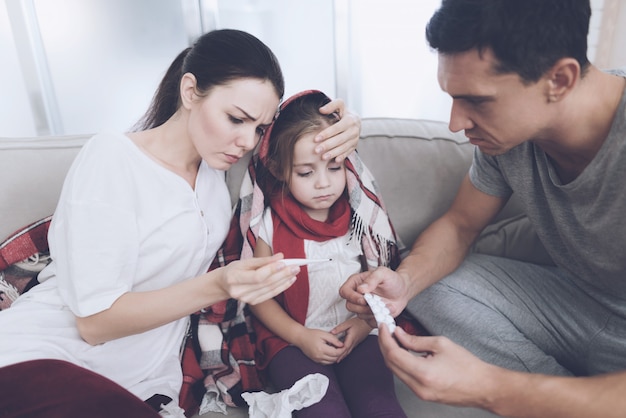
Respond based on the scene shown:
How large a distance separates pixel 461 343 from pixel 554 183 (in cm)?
45

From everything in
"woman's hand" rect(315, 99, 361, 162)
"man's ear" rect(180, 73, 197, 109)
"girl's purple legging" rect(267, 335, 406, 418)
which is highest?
"man's ear" rect(180, 73, 197, 109)

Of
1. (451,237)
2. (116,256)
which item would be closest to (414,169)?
(451,237)

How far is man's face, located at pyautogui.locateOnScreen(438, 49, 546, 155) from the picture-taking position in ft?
3.17

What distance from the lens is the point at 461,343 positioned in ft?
4.01

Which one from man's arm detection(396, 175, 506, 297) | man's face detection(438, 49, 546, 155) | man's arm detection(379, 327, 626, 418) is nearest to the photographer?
man's arm detection(379, 327, 626, 418)

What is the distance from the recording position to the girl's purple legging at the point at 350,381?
1066mm

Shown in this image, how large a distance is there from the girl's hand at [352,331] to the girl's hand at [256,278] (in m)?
0.30

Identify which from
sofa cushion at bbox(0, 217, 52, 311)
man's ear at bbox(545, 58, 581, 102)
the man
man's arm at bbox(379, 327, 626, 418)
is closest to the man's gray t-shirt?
the man

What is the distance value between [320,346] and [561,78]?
791mm

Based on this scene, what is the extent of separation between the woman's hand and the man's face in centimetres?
28

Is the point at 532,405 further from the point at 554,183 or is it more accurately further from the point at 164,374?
the point at 164,374

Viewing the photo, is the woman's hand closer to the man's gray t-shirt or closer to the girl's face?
the girl's face

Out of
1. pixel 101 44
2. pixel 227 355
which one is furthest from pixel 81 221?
pixel 101 44

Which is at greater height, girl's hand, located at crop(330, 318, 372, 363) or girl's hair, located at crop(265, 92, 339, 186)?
girl's hair, located at crop(265, 92, 339, 186)
